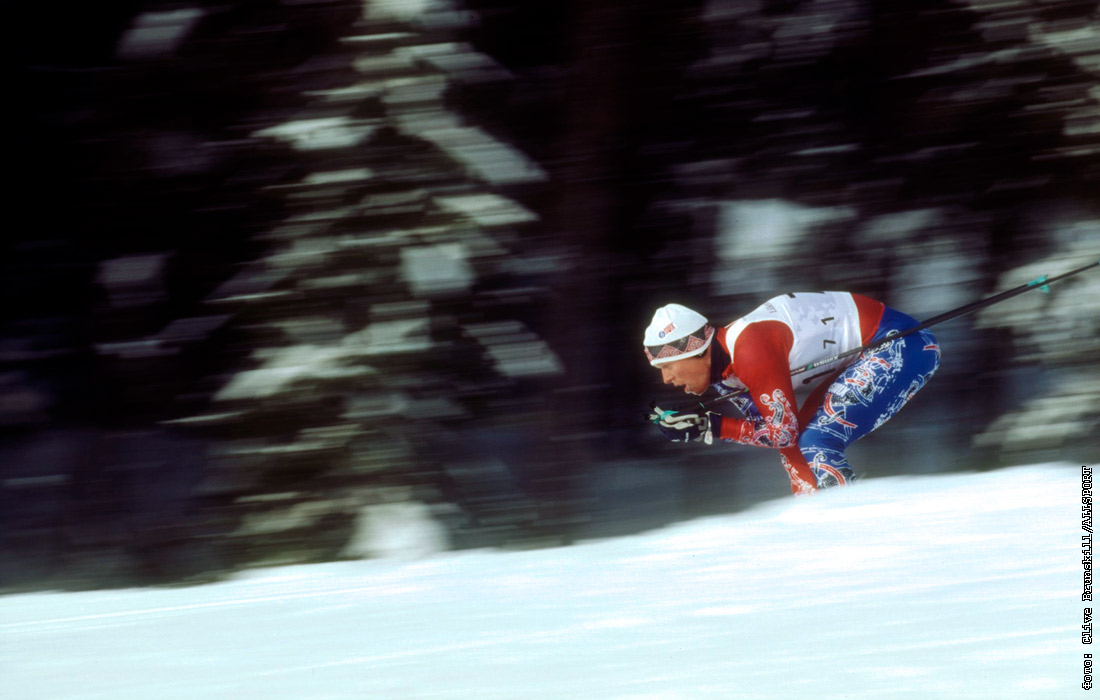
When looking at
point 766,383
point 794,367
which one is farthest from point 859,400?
point 766,383

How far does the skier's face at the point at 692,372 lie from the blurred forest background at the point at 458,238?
76cm

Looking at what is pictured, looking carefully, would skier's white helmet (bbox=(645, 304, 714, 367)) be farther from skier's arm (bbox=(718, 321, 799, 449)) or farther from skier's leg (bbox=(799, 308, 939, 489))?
skier's leg (bbox=(799, 308, 939, 489))

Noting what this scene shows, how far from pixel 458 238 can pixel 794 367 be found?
141 centimetres

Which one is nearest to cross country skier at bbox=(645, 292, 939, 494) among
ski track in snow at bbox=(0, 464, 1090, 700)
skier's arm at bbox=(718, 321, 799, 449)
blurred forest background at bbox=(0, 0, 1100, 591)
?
skier's arm at bbox=(718, 321, 799, 449)

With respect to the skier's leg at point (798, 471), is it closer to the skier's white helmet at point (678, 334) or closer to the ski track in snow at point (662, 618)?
the ski track in snow at point (662, 618)

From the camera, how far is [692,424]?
3.66 m

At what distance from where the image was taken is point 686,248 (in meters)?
4.48

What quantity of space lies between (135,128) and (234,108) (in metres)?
0.40

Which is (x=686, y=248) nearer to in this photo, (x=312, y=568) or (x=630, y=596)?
(x=630, y=596)

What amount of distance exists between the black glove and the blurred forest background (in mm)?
706

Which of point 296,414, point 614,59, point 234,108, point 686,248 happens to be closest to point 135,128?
point 234,108

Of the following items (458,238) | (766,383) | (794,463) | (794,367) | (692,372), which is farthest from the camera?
(458,238)

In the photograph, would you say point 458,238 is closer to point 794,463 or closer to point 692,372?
point 692,372

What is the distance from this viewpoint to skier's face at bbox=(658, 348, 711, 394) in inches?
141
